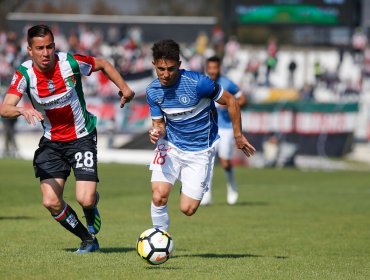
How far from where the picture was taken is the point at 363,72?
136 feet

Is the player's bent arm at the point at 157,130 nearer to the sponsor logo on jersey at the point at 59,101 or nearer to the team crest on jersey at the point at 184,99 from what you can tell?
the team crest on jersey at the point at 184,99

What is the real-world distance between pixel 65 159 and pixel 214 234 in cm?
359

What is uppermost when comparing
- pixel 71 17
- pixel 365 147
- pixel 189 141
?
pixel 189 141

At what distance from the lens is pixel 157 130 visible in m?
9.71

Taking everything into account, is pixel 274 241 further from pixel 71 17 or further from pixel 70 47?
pixel 71 17

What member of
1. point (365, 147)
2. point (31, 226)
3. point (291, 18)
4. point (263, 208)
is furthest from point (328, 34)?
point (31, 226)

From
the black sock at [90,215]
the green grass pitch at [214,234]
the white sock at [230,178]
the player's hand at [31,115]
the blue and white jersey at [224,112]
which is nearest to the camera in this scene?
the player's hand at [31,115]

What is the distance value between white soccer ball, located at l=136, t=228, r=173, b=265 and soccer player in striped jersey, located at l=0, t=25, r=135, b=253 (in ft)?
4.17

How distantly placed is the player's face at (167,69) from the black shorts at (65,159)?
1.15m

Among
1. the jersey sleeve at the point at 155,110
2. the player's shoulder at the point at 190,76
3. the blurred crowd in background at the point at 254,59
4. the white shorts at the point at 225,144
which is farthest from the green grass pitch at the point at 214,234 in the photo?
the blurred crowd in background at the point at 254,59

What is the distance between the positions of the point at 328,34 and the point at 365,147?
1109 cm

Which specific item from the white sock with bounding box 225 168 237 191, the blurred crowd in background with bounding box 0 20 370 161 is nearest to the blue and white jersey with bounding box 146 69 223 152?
the white sock with bounding box 225 168 237 191

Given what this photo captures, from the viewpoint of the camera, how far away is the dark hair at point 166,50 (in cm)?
953

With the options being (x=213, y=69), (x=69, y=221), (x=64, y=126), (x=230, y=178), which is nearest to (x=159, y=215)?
(x=69, y=221)
